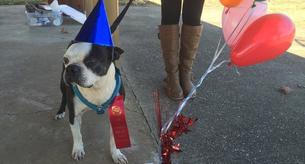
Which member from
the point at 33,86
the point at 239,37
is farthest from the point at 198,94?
the point at 33,86

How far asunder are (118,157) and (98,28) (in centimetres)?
99

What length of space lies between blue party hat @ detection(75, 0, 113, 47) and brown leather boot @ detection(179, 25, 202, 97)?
1513mm

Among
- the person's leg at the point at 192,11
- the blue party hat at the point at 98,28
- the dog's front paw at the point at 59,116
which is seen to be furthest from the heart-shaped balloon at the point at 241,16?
the dog's front paw at the point at 59,116

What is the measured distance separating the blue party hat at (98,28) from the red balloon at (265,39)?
831 millimetres

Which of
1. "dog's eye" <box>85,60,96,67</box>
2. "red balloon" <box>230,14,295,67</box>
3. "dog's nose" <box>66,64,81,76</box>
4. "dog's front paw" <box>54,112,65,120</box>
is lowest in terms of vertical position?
"dog's front paw" <box>54,112,65,120</box>

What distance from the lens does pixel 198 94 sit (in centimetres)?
399

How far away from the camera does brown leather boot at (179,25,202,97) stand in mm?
3730

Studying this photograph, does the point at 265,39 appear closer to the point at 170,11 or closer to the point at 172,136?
the point at 172,136

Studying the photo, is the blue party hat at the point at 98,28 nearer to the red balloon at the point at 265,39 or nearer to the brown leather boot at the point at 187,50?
the red balloon at the point at 265,39

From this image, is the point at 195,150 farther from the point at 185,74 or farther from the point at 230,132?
the point at 185,74

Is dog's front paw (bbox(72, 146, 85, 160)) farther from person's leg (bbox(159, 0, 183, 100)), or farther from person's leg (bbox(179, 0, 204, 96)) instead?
person's leg (bbox(179, 0, 204, 96))

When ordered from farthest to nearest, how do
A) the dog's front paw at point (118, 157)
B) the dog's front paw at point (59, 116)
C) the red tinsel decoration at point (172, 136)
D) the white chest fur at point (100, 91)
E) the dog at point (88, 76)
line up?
the dog's front paw at point (59, 116) → the dog's front paw at point (118, 157) → the white chest fur at point (100, 91) → the dog at point (88, 76) → the red tinsel decoration at point (172, 136)

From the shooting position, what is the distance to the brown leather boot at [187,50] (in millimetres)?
3730

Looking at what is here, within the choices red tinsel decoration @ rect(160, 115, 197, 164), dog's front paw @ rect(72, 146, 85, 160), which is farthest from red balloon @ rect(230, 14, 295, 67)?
dog's front paw @ rect(72, 146, 85, 160)
